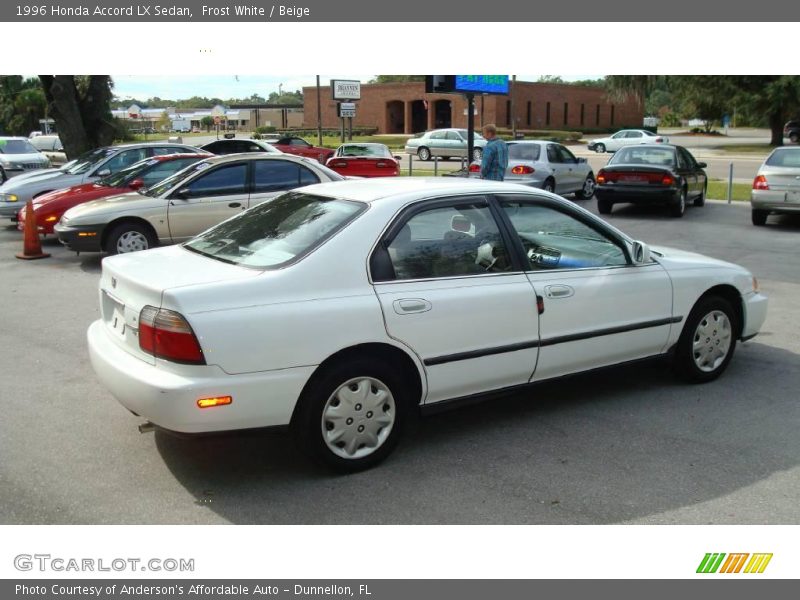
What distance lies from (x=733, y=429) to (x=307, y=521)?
9.54ft

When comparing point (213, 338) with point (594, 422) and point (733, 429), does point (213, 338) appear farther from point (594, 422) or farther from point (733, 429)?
point (733, 429)

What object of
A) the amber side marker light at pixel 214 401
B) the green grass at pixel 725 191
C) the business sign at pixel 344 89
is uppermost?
the business sign at pixel 344 89

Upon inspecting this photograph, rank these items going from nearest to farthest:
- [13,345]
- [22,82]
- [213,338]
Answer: [213,338], [13,345], [22,82]

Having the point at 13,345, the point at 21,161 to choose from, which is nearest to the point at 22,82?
the point at 21,161

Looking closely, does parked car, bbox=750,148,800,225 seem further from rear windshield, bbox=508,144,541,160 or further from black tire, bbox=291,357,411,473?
black tire, bbox=291,357,411,473

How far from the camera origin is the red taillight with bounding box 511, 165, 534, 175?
17812 millimetres

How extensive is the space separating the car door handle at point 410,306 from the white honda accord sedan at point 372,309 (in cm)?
1

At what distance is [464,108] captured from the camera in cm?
6262

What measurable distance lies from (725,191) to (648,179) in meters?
6.76

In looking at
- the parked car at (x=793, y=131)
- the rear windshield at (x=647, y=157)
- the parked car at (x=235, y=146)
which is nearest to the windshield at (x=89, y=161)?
the parked car at (x=235, y=146)

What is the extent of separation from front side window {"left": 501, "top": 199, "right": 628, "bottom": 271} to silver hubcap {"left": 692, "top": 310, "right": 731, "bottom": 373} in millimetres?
951

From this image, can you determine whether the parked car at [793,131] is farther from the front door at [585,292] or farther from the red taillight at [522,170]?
the front door at [585,292]

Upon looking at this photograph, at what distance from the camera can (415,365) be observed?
4559mm

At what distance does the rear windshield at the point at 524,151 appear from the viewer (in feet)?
59.8
